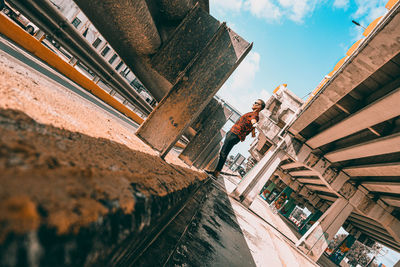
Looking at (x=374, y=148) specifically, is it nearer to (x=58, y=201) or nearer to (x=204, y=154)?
(x=204, y=154)

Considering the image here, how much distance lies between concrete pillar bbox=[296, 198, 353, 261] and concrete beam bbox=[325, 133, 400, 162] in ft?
8.64

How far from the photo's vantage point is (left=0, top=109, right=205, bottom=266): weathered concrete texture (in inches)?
8.4

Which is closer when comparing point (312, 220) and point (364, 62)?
point (364, 62)

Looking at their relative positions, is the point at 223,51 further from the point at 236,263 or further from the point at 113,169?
the point at 236,263

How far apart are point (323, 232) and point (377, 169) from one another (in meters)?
3.34

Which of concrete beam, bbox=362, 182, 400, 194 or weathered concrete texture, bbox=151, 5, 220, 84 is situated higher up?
concrete beam, bbox=362, 182, 400, 194

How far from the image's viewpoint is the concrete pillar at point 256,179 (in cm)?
657

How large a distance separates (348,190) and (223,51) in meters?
8.12

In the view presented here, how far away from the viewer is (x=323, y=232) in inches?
275

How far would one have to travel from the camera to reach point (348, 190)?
695cm

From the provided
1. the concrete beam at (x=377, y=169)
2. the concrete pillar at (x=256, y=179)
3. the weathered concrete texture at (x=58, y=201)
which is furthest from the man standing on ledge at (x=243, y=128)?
the weathered concrete texture at (x=58, y=201)

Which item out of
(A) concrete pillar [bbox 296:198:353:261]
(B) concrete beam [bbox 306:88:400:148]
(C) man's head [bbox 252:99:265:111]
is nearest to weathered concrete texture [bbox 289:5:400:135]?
(B) concrete beam [bbox 306:88:400:148]

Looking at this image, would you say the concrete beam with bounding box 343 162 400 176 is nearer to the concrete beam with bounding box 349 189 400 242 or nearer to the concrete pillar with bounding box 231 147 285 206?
the concrete beam with bounding box 349 189 400 242

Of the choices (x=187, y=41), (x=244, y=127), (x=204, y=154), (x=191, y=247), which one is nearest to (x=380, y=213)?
(x=244, y=127)
